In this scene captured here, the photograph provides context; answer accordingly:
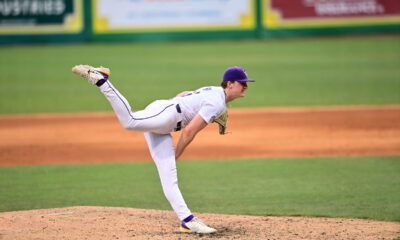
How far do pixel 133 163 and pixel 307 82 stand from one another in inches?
369

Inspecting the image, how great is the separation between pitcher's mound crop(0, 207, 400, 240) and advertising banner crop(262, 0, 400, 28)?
61.3ft

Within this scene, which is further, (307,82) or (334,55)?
(334,55)

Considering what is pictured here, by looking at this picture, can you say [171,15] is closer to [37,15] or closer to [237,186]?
[37,15]

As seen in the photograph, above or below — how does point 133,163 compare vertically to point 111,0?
below

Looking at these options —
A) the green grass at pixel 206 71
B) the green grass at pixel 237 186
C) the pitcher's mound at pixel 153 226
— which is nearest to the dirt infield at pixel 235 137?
the green grass at pixel 237 186

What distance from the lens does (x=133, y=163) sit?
1056 centimetres

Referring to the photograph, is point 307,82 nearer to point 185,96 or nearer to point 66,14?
point 66,14

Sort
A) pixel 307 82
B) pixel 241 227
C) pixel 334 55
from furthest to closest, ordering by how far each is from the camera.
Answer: pixel 334 55 < pixel 307 82 < pixel 241 227

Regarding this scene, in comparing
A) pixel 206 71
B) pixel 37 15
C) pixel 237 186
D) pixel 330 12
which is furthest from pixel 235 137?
pixel 37 15

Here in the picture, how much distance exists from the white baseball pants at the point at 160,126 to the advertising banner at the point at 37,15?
19.1 m

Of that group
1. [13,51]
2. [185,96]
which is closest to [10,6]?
[13,51]

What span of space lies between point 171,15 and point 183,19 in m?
0.50

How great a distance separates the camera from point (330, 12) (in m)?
25.2

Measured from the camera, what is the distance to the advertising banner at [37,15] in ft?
80.6
